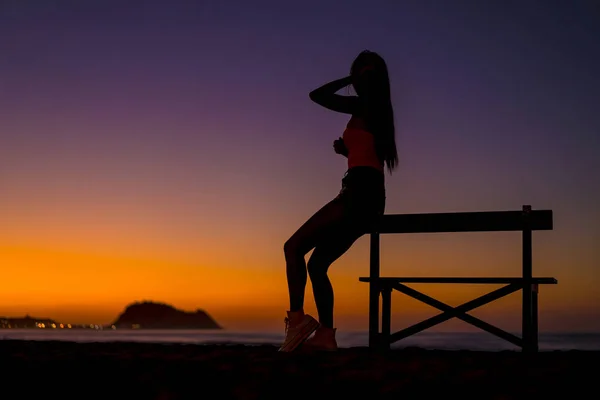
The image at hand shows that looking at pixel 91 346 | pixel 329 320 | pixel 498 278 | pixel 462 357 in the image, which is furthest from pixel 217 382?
pixel 498 278

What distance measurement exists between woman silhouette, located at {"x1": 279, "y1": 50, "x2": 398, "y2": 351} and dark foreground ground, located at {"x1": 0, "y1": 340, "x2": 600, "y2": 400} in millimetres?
363

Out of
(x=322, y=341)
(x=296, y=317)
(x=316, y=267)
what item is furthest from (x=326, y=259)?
(x=322, y=341)

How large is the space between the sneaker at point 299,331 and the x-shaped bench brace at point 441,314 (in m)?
3.04

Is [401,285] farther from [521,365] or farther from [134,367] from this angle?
[134,367]

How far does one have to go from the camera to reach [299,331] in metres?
6.10

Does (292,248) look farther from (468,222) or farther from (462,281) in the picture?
(468,222)

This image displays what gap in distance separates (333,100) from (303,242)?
1.10 metres

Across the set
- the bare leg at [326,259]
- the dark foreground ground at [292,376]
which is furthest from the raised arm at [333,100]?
the dark foreground ground at [292,376]

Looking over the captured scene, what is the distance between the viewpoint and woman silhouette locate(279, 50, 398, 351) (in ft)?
19.6

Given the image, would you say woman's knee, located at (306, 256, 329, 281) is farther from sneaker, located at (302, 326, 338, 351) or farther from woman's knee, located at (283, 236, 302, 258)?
sneaker, located at (302, 326, 338, 351)

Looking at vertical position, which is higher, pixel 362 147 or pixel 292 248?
pixel 362 147

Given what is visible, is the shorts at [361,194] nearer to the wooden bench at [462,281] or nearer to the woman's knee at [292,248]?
the woman's knee at [292,248]

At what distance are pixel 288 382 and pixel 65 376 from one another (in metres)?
1.47

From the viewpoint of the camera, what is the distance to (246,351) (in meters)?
6.72
